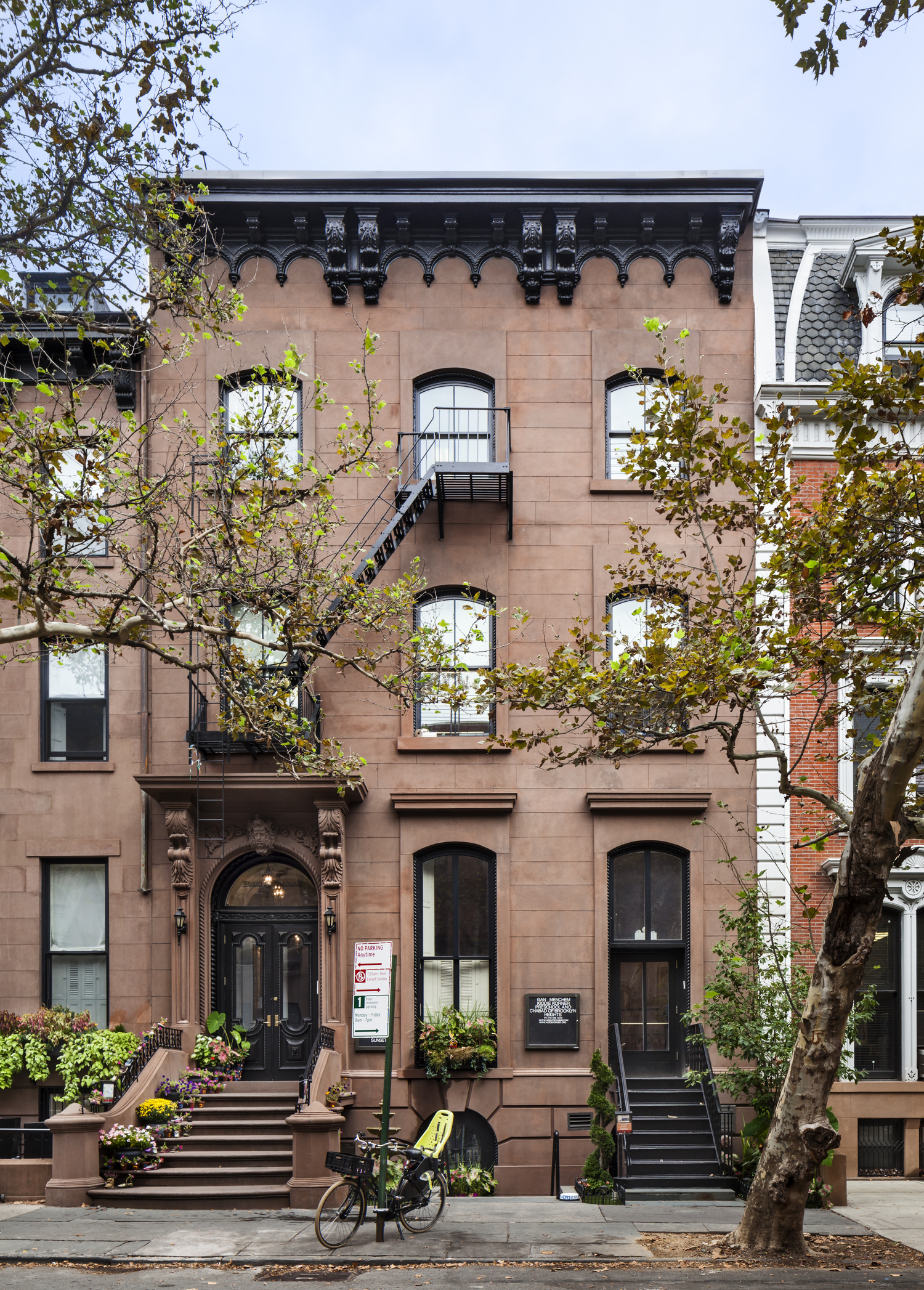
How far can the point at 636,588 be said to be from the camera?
17391mm

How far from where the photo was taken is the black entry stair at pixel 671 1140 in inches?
607

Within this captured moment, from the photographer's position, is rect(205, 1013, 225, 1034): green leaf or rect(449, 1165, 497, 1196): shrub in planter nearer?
rect(449, 1165, 497, 1196): shrub in planter

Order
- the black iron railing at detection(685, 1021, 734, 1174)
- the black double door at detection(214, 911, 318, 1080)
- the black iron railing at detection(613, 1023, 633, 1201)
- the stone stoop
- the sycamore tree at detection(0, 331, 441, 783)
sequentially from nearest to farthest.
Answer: the sycamore tree at detection(0, 331, 441, 783), the stone stoop, the black iron railing at detection(613, 1023, 633, 1201), the black iron railing at detection(685, 1021, 734, 1174), the black double door at detection(214, 911, 318, 1080)

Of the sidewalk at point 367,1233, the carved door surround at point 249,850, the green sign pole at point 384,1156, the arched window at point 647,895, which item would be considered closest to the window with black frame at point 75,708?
the carved door surround at point 249,850

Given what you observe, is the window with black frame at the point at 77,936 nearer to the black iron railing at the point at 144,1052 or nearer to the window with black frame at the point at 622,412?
the black iron railing at the point at 144,1052

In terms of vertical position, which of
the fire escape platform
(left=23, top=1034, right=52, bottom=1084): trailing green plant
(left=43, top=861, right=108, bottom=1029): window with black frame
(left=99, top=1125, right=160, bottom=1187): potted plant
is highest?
the fire escape platform

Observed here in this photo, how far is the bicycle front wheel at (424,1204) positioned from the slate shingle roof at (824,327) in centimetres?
1324

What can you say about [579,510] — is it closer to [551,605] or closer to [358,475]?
[551,605]

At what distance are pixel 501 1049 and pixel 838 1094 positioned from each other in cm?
507

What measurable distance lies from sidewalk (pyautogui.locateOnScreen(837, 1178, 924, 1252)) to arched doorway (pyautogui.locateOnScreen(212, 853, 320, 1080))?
802cm

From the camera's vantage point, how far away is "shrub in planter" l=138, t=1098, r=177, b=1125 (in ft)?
50.5

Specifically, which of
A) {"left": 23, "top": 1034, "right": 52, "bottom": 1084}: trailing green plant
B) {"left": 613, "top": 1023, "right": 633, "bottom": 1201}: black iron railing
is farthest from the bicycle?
{"left": 23, "top": 1034, "right": 52, "bottom": 1084}: trailing green plant

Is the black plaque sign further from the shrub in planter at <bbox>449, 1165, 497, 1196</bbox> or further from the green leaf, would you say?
the green leaf

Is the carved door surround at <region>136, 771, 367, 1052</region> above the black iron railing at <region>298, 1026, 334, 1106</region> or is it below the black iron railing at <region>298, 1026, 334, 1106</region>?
above
